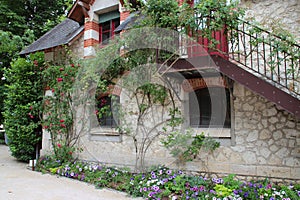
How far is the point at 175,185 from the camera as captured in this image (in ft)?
16.0

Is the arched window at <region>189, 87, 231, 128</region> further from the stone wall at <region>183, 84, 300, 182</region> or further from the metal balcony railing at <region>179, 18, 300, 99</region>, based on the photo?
the metal balcony railing at <region>179, 18, 300, 99</region>

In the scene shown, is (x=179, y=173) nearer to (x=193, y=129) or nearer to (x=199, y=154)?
(x=199, y=154)

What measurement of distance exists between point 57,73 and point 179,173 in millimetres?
4797

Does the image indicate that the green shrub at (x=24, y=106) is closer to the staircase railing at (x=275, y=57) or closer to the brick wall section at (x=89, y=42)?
the brick wall section at (x=89, y=42)

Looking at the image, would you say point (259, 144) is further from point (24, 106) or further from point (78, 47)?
point (24, 106)

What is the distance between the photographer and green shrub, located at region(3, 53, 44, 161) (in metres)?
7.96

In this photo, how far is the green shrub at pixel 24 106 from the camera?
7965 mm

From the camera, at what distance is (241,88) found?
17.1ft

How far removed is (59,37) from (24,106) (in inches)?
104

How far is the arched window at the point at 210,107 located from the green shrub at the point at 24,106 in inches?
201

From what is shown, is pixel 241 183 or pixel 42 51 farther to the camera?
pixel 42 51

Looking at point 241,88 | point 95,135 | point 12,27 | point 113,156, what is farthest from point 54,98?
point 12,27

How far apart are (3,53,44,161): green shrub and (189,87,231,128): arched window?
5112 millimetres

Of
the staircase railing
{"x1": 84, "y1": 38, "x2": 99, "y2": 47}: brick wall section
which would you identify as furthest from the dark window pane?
the staircase railing
